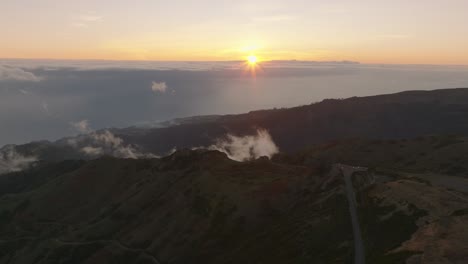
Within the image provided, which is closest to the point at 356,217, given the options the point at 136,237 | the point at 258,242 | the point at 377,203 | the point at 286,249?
the point at 377,203

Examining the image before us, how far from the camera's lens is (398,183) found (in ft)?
435

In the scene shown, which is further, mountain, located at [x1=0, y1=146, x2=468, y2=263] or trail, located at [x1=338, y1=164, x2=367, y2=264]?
trail, located at [x1=338, y1=164, x2=367, y2=264]

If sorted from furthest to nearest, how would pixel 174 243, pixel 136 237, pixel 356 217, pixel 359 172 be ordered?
pixel 136 237 → pixel 174 243 → pixel 359 172 → pixel 356 217

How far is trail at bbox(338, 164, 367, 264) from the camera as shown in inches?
3500

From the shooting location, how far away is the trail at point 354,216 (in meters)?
88.9

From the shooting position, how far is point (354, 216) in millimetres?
117188

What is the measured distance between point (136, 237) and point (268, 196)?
62755 mm

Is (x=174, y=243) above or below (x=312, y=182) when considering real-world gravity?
below

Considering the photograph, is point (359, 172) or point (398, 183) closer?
point (398, 183)

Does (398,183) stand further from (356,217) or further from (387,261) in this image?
(387,261)

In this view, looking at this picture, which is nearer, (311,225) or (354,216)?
(354,216)

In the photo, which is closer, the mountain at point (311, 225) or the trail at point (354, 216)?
the mountain at point (311, 225)

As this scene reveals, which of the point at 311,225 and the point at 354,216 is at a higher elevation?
the point at 354,216

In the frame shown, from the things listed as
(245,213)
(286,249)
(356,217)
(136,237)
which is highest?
(356,217)
